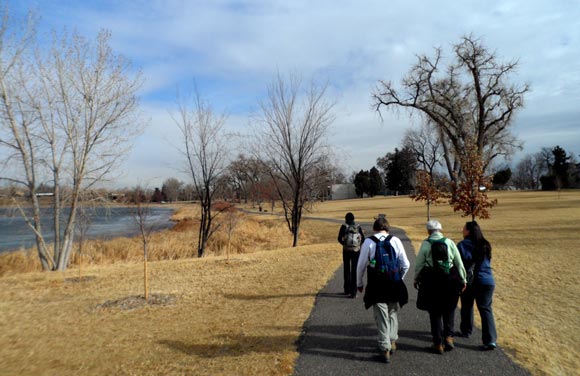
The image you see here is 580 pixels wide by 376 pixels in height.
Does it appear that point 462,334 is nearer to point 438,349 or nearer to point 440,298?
point 438,349

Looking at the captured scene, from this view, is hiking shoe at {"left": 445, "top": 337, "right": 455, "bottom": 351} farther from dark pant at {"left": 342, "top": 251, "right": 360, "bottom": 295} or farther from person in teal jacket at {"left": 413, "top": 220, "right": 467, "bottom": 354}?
dark pant at {"left": 342, "top": 251, "right": 360, "bottom": 295}

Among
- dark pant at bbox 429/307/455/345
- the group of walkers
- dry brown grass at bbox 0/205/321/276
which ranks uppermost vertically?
the group of walkers

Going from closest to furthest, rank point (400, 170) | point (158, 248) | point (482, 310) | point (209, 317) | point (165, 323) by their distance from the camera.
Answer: point (482, 310)
point (165, 323)
point (209, 317)
point (158, 248)
point (400, 170)

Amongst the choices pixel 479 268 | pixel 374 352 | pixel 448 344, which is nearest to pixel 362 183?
pixel 479 268

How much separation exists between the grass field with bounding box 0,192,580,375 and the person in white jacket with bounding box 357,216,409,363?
114 centimetres

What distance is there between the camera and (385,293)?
4.25 meters

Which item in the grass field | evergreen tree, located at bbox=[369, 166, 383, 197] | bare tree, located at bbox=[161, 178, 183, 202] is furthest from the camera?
evergreen tree, located at bbox=[369, 166, 383, 197]

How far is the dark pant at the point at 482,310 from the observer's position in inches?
180

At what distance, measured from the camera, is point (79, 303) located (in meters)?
7.73

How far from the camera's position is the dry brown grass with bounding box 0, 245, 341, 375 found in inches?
176

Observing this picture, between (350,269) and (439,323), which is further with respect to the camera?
(350,269)

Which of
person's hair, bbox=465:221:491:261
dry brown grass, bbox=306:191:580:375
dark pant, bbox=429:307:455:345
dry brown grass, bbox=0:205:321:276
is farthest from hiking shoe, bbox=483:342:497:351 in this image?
dry brown grass, bbox=0:205:321:276

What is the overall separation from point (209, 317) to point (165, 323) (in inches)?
29.3

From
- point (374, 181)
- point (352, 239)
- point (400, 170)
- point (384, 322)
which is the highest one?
point (400, 170)
